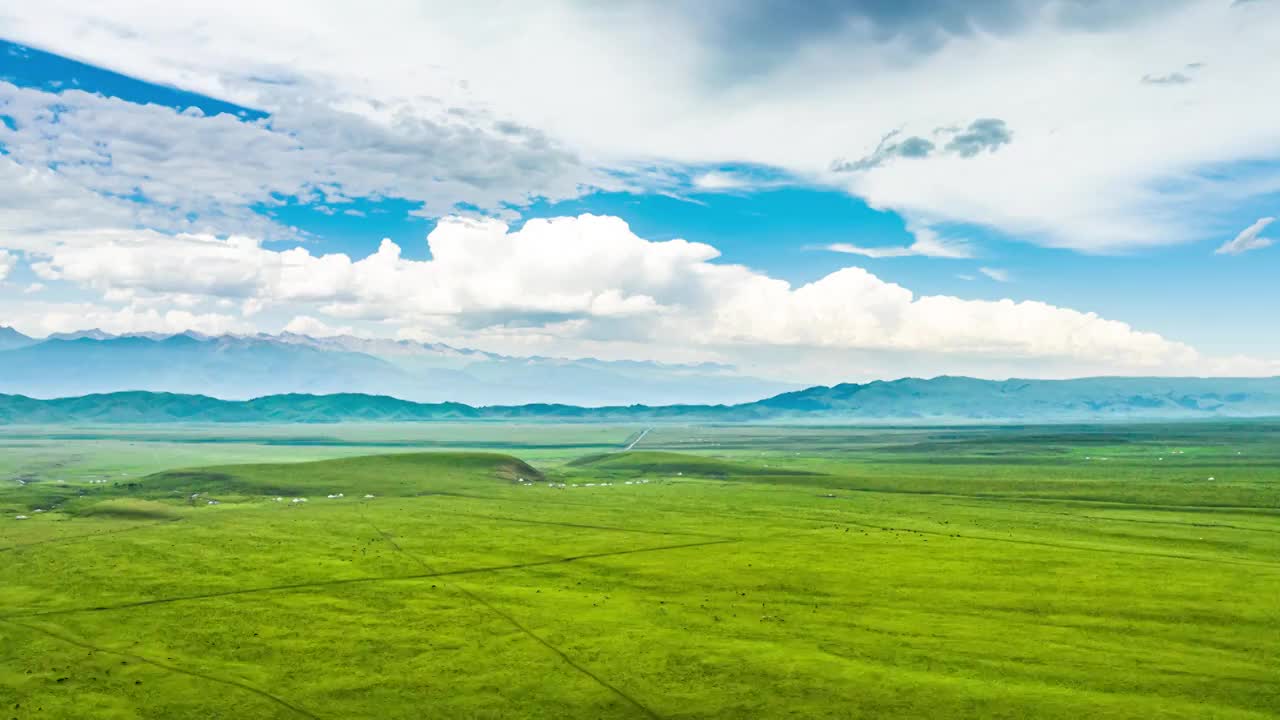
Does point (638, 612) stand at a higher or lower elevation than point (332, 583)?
lower

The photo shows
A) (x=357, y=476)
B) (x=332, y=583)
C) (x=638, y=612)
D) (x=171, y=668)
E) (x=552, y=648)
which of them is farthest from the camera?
(x=357, y=476)

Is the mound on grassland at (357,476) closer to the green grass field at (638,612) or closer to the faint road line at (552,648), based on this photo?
the green grass field at (638,612)

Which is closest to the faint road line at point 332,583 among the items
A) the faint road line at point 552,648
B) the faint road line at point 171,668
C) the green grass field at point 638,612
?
the green grass field at point 638,612

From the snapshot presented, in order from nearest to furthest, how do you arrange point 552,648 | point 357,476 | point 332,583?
1. point 552,648
2. point 332,583
3. point 357,476

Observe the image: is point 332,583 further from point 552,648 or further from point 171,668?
point 552,648

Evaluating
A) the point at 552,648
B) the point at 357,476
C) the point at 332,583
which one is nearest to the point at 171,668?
the point at 332,583

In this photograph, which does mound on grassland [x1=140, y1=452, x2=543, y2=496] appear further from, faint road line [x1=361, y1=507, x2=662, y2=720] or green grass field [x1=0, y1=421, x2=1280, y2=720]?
faint road line [x1=361, y1=507, x2=662, y2=720]

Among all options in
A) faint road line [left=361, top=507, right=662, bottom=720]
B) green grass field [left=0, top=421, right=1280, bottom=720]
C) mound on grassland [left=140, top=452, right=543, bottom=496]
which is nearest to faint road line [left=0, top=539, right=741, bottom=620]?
green grass field [left=0, top=421, right=1280, bottom=720]

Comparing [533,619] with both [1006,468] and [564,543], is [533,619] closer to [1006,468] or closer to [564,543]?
[564,543]
